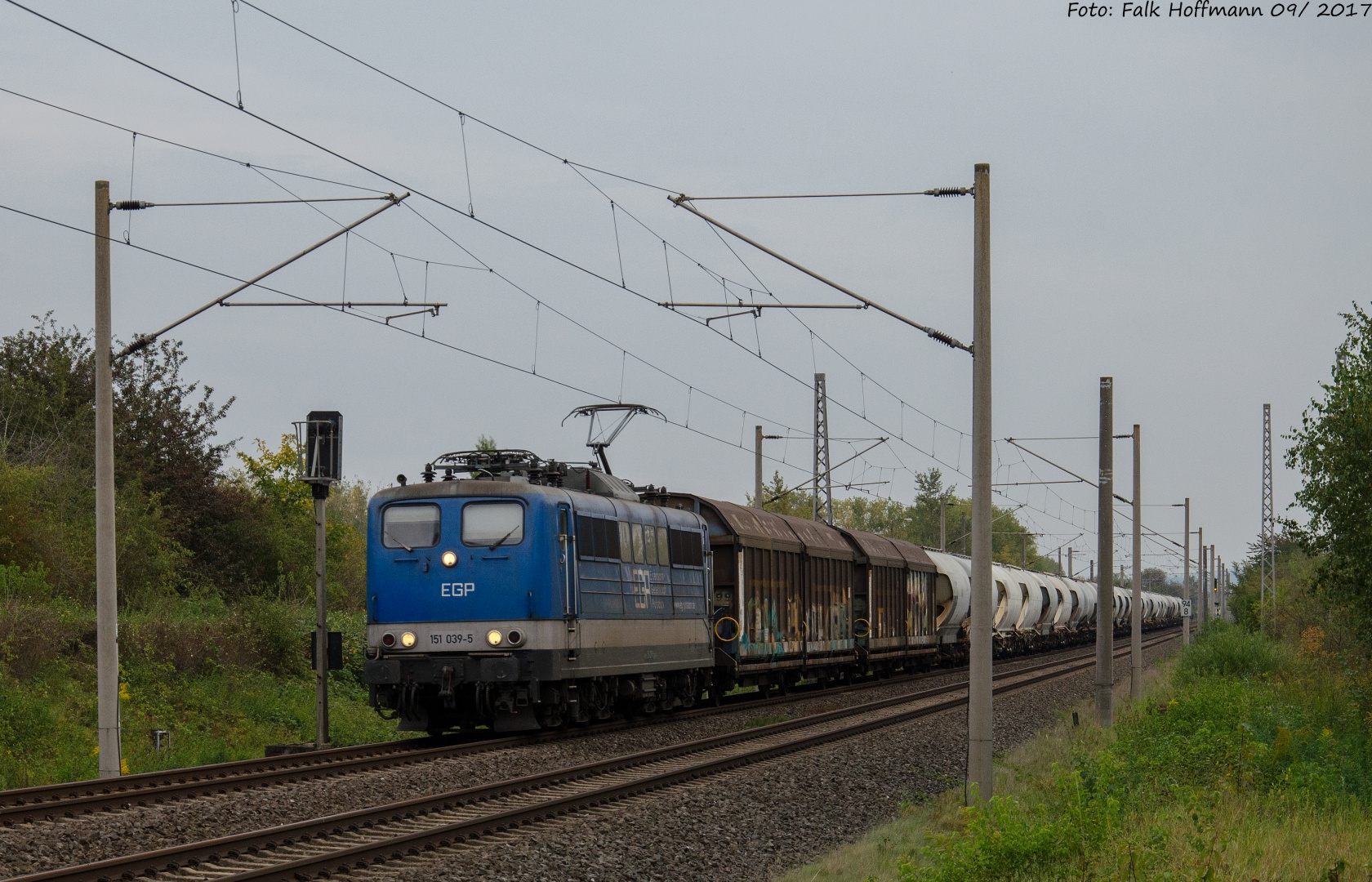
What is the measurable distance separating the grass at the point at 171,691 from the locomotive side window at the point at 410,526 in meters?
3.47

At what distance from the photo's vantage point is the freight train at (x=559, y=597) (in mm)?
17797

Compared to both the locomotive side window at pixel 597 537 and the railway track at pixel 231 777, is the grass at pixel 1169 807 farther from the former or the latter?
the locomotive side window at pixel 597 537

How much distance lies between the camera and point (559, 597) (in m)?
18.0

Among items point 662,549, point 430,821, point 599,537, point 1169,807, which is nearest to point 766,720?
point 662,549

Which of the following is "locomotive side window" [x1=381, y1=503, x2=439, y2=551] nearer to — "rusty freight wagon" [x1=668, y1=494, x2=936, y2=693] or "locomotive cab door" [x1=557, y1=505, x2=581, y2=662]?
"locomotive cab door" [x1=557, y1=505, x2=581, y2=662]

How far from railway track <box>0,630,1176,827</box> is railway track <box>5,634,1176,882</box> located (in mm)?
1959

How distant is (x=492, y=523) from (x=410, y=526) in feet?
3.97

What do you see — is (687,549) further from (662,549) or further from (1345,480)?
(1345,480)

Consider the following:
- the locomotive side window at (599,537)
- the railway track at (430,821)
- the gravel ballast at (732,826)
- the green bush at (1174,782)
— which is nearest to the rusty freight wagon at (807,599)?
the locomotive side window at (599,537)

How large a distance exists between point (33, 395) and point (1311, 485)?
1077 inches

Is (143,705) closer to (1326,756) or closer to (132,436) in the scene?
(132,436)

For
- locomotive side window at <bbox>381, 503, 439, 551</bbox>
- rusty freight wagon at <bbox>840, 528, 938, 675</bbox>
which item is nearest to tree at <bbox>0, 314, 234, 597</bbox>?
locomotive side window at <bbox>381, 503, 439, 551</bbox>

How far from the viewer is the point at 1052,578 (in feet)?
191

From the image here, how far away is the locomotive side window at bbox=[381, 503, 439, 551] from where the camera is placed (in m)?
18.3
